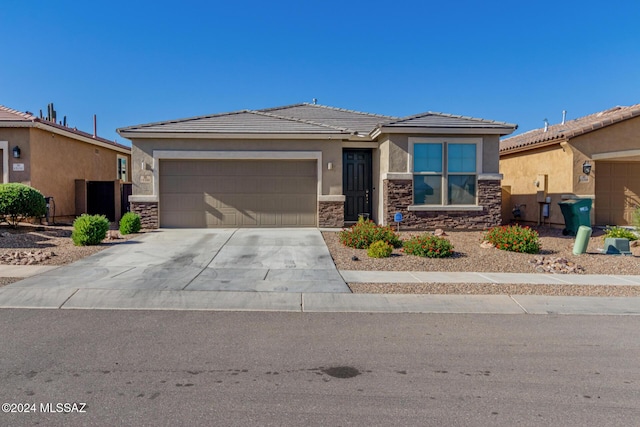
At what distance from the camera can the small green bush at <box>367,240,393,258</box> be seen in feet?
36.6

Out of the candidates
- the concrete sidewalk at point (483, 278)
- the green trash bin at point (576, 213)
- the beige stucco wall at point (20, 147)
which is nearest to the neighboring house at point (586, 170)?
the green trash bin at point (576, 213)

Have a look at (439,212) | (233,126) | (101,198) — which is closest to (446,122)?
(439,212)

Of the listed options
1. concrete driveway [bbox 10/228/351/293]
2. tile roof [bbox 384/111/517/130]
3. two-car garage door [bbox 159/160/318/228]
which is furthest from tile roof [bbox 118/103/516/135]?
concrete driveway [bbox 10/228/351/293]

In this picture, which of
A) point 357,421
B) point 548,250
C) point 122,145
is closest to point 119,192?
point 122,145

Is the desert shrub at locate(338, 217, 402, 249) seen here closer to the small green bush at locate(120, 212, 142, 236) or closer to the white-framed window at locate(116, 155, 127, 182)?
the small green bush at locate(120, 212, 142, 236)

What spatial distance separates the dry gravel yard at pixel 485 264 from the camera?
8.40m

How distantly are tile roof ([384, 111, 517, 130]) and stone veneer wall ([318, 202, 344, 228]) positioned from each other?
3147 millimetres

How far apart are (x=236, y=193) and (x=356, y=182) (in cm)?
435

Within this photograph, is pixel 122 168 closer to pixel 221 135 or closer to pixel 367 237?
pixel 221 135

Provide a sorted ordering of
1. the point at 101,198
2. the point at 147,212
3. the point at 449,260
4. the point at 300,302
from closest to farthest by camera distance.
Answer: the point at 300,302 → the point at 449,260 → the point at 147,212 → the point at 101,198

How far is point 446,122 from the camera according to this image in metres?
15.1

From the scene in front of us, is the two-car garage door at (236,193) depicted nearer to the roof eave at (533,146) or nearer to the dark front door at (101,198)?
the dark front door at (101,198)

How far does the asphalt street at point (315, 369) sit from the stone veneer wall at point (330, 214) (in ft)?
28.9

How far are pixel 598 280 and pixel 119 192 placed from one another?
56.1 feet
